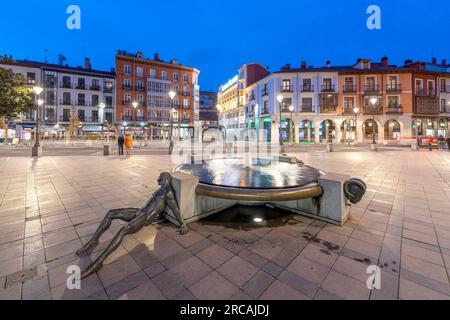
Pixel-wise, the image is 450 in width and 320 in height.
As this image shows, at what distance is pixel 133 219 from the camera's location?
308 cm

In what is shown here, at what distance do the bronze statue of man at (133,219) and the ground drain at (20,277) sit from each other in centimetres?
49

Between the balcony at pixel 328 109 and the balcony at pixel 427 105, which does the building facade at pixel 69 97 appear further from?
the balcony at pixel 427 105

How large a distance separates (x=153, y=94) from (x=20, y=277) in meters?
48.8

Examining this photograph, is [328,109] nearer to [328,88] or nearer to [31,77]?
[328,88]

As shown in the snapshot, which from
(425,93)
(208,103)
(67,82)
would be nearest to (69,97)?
(67,82)

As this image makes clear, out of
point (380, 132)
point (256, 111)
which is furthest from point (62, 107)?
point (380, 132)

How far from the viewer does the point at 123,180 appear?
771 cm

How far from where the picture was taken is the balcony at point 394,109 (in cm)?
3644

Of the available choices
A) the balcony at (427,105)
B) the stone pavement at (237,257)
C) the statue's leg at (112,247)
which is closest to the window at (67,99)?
the stone pavement at (237,257)

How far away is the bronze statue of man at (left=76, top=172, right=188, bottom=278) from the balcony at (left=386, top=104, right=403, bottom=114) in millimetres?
44126
